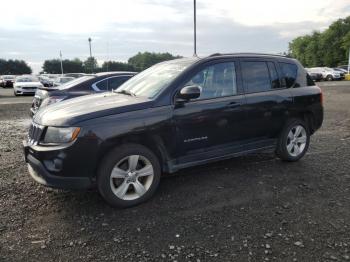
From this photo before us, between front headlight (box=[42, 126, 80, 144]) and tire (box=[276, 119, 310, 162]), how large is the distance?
339 cm

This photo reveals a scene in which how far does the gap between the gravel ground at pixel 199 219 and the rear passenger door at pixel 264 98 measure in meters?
0.67

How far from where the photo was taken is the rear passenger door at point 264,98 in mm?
5199

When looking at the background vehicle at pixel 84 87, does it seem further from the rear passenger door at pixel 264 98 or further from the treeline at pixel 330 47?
the treeline at pixel 330 47

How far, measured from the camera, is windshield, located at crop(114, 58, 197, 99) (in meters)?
4.65

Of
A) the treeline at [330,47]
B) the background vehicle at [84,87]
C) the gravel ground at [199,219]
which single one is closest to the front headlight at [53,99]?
the background vehicle at [84,87]

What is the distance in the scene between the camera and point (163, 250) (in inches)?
129

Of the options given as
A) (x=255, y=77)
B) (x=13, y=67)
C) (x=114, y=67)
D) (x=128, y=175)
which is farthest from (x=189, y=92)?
(x=13, y=67)

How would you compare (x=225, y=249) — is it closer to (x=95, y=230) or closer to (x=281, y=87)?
(x=95, y=230)

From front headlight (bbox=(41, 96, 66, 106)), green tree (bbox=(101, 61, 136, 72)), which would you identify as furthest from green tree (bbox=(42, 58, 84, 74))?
front headlight (bbox=(41, 96, 66, 106))

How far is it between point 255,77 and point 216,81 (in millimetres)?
791

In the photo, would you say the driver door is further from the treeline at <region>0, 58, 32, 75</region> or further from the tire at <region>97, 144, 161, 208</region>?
the treeline at <region>0, 58, 32, 75</region>

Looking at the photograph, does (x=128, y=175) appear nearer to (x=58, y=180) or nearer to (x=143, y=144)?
(x=143, y=144)

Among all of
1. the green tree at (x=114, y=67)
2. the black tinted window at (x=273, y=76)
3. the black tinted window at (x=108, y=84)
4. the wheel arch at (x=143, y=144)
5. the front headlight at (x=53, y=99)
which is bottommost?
the wheel arch at (x=143, y=144)

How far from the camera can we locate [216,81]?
16.1 ft
